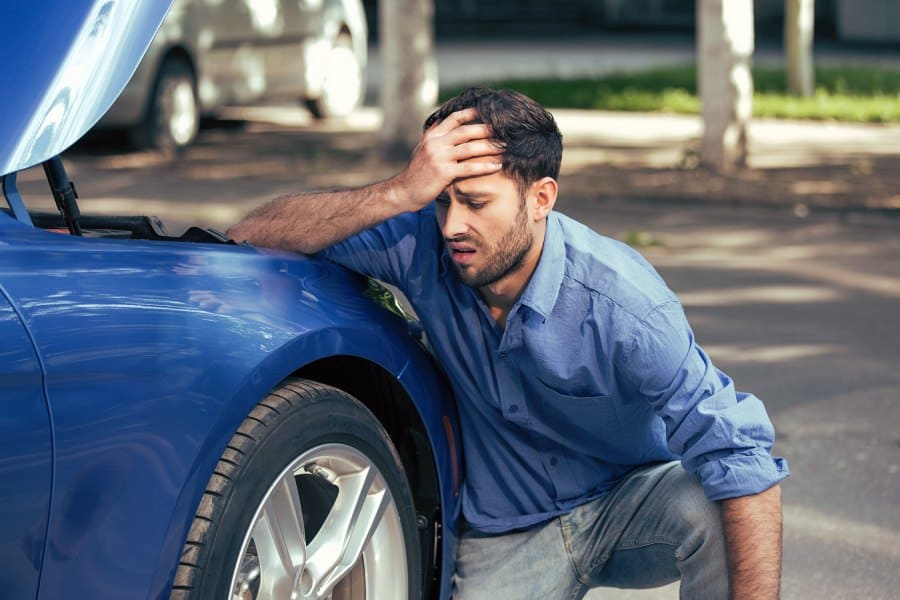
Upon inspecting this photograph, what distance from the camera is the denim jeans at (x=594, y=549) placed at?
2.92 m

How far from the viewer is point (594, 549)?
3.03m

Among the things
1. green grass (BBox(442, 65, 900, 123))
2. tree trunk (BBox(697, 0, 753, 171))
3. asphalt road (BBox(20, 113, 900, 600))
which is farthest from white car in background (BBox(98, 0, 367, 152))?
tree trunk (BBox(697, 0, 753, 171))

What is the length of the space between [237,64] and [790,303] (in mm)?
6086

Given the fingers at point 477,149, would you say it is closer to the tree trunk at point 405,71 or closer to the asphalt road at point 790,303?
the asphalt road at point 790,303

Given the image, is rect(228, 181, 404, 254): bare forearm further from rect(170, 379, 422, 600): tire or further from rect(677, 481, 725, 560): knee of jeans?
rect(677, 481, 725, 560): knee of jeans

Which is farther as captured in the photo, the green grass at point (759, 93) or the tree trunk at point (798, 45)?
the tree trunk at point (798, 45)

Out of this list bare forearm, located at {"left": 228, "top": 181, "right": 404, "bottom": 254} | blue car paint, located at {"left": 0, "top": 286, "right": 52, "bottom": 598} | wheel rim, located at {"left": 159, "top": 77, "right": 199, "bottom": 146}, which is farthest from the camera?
wheel rim, located at {"left": 159, "top": 77, "right": 199, "bottom": 146}

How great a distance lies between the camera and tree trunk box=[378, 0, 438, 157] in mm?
9984

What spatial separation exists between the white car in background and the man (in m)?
7.22

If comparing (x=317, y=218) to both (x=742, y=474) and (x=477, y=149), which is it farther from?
(x=742, y=474)

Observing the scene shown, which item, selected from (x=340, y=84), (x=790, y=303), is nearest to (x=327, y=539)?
(x=790, y=303)

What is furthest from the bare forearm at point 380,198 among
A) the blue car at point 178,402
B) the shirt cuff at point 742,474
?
the shirt cuff at point 742,474

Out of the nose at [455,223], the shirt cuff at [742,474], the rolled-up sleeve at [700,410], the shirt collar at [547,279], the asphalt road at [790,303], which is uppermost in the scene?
the nose at [455,223]

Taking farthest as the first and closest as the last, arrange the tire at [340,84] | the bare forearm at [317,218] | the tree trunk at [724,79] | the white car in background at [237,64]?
1. the tire at [340,84]
2. the white car in background at [237,64]
3. the tree trunk at [724,79]
4. the bare forearm at [317,218]
